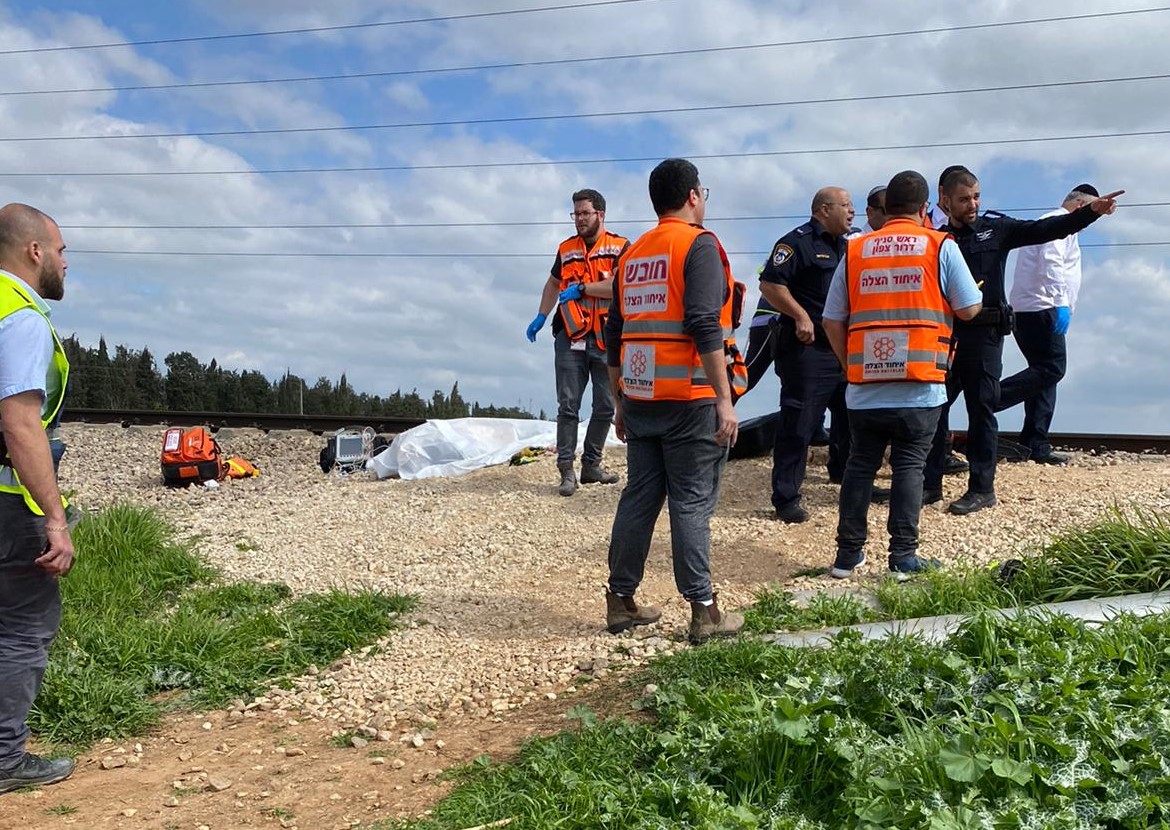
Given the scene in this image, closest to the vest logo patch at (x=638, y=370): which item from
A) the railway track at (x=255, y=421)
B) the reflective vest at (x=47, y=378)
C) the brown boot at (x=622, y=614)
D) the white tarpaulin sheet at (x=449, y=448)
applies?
the brown boot at (x=622, y=614)

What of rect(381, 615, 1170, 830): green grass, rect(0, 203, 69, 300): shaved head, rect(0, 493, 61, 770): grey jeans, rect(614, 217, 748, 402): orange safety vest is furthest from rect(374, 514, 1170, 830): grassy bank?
rect(0, 203, 69, 300): shaved head

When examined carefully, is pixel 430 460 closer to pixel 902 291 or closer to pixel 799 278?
pixel 799 278

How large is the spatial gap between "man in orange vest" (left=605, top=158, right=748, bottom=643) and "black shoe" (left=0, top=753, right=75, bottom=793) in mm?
2567

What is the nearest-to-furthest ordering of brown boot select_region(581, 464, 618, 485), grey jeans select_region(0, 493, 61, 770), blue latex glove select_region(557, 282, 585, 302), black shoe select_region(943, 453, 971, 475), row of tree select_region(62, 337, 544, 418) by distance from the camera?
grey jeans select_region(0, 493, 61, 770) → black shoe select_region(943, 453, 971, 475) → blue latex glove select_region(557, 282, 585, 302) → brown boot select_region(581, 464, 618, 485) → row of tree select_region(62, 337, 544, 418)

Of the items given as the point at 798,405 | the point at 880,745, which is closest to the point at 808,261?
the point at 798,405

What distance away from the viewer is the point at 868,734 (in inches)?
131

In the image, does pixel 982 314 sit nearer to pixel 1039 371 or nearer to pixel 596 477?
pixel 1039 371

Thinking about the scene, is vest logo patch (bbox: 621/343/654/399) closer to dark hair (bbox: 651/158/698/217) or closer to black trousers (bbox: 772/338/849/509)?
dark hair (bbox: 651/158/698/217)

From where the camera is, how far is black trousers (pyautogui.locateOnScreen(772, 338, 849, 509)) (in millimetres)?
7430

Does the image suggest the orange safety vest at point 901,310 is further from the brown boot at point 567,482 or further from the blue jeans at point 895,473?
the brown boot at point 567,482

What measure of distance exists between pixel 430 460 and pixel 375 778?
6.84 m

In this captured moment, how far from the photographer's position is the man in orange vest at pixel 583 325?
28.3 feet

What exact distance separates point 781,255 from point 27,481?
5.09m

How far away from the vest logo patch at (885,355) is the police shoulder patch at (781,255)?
66.4 inches
